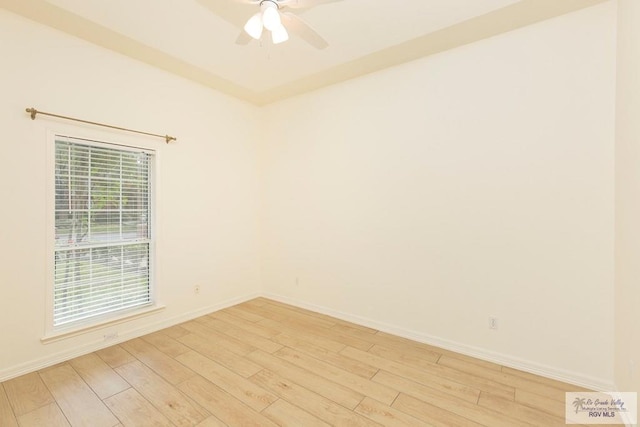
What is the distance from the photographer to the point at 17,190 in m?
2.36

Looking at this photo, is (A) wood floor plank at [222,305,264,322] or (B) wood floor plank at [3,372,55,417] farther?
(A) wood floor plank at [222,305,264,322]

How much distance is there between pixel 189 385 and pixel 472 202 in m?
2.87

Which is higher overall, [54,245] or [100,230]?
[100,230]

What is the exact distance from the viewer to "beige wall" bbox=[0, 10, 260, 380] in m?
2.34

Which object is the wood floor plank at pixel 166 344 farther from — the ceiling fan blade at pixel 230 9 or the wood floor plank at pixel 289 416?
the ceiling fan blade at pixel 230 9

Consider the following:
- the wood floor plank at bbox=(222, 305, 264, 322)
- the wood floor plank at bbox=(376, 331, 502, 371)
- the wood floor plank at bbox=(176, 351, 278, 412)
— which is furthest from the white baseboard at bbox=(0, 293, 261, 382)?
the wood floor plank at bbox=(376, 331, 502, 371)

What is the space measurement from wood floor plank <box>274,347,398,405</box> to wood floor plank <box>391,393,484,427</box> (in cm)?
8

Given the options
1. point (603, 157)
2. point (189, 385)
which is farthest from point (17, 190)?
point (603, 157)

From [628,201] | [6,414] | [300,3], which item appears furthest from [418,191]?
[6,414]

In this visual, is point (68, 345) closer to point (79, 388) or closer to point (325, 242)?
point (79, 388)

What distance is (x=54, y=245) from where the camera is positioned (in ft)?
8.36

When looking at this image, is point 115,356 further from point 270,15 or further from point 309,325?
point 270,15

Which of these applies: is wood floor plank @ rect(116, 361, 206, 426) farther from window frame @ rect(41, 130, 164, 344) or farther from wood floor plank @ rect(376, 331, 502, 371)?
wood floor plank @ rect(376, 331, 502, 371)

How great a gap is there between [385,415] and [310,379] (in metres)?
0.65
